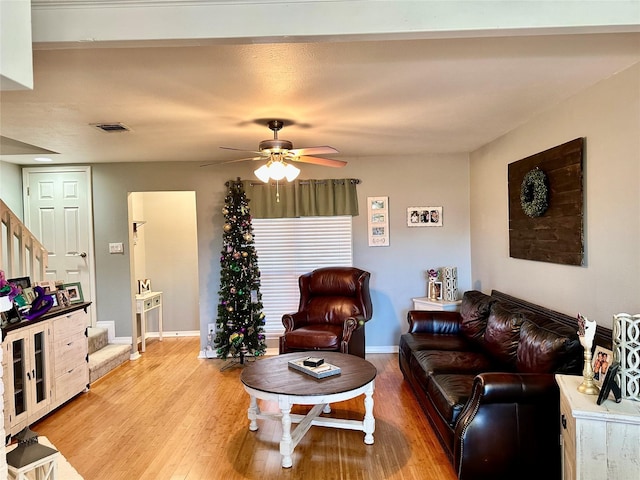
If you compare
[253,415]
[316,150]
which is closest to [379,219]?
[316,150]

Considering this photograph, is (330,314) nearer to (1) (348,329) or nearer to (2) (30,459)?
(1) (348,329)

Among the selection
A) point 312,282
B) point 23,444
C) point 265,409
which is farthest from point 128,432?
point 312,282

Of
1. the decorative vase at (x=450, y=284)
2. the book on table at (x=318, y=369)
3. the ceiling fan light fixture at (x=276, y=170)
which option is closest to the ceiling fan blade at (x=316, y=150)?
the ceiling fan light fixture at (x=276, y=170)

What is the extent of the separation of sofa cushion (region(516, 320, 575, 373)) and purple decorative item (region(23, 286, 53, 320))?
13.1 feet

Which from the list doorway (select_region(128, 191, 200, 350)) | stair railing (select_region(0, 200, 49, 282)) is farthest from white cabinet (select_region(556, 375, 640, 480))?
doorway (select_region(128, 191, 200, 350))

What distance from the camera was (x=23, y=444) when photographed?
1813 mm

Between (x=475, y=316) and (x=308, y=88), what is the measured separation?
2.69 m

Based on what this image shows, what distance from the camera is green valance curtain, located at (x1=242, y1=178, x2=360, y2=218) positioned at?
517cm

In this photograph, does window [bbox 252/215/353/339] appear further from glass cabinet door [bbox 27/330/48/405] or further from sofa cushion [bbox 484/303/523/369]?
glass cabinet door [bbox 27/330/48/405]

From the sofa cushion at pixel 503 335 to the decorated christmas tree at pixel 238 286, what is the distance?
8.57 feet

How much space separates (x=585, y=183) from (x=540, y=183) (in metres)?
0.49

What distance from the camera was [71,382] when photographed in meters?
3.81

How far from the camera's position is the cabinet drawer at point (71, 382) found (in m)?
3.64

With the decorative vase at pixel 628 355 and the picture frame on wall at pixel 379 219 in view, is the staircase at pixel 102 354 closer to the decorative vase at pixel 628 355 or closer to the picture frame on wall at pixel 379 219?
the picture frame on wall at pixel 379 219
